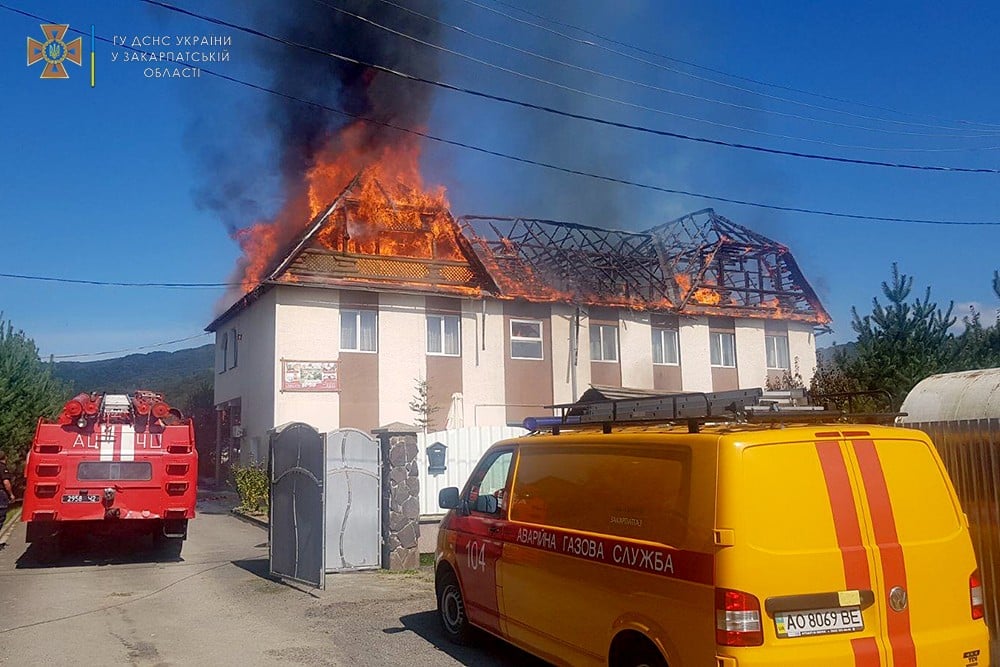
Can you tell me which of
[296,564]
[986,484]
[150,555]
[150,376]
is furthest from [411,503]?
[150,376]

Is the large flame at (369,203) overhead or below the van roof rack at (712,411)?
overhead

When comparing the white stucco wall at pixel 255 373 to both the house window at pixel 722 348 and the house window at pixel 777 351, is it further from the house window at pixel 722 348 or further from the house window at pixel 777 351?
the house window at pixel 777 351

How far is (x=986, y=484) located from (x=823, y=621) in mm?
3203

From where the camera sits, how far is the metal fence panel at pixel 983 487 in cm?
641

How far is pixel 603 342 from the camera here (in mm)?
26594

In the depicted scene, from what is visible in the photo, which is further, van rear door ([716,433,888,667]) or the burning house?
the burning house

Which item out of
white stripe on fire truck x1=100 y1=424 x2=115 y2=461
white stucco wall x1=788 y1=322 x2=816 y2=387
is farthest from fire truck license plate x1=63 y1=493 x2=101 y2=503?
white stucco wall x1=788 y1=322 x2=816 y2=387

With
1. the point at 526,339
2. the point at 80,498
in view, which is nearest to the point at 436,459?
the point at 80,498

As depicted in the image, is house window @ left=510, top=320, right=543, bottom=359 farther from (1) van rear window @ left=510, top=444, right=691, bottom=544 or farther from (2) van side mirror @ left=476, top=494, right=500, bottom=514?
(1) van rear window @ left=510, top=444, right=691, bottom=544

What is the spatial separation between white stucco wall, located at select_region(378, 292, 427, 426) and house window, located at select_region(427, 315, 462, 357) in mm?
258

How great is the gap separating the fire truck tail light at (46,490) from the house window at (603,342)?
17337mm

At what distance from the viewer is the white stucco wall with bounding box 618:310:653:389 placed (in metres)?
26.7

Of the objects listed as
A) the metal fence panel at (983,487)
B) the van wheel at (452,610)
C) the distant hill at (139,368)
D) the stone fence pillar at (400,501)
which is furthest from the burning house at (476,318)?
the distant hill at (139,368)

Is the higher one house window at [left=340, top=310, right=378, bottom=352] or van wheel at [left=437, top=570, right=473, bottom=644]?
house window at [left=340, top=310, right=378, bottom=352]
